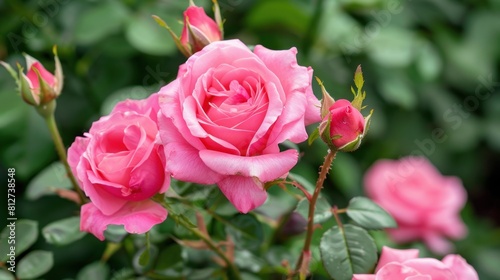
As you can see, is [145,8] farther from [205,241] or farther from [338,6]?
[205,241]

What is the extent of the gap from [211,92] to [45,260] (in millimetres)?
285

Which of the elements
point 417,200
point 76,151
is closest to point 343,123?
point 76,151

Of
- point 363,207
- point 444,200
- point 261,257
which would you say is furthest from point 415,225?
point 363,207

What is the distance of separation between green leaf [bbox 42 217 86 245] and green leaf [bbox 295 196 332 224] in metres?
0.25

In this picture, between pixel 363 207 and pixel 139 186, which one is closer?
pixel 139 186

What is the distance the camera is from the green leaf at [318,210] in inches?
25.5

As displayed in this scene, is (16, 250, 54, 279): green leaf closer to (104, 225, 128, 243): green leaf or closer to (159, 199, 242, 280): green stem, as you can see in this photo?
(104, 225, 128, 243): green leaf

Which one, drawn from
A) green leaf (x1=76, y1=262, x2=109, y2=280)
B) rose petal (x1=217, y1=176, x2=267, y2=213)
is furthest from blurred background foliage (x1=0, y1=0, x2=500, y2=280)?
rose petal (x1=217, y1=176, x2=267, y2=213)

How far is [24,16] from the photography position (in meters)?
1.31

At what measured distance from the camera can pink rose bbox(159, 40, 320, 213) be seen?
1.81 feet

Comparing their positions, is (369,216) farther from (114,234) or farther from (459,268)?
(114,234)

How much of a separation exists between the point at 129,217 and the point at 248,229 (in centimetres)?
17

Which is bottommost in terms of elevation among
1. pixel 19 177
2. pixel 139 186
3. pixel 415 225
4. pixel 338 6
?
pixel 415 225

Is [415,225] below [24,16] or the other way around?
below
